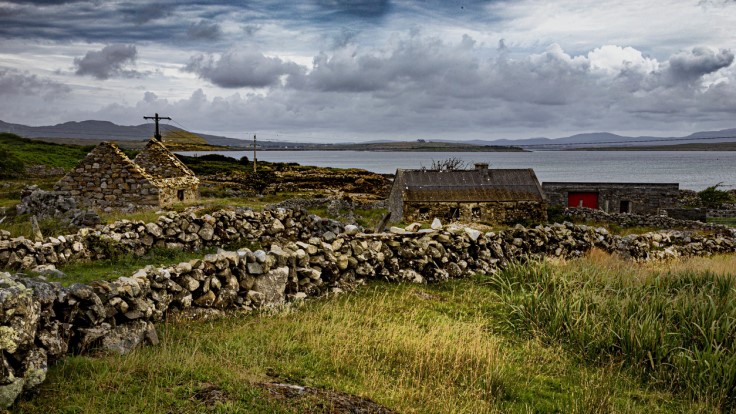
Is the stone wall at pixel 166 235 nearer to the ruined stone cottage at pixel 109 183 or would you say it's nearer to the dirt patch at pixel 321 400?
the dirt patch at pixel 321 400

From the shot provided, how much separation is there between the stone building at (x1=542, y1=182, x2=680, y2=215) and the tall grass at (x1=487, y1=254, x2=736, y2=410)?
5048 cm

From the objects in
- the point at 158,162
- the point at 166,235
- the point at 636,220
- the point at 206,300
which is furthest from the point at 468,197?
the point at 206,300

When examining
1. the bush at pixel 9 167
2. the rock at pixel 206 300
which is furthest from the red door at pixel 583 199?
the bush at pixel 9 167

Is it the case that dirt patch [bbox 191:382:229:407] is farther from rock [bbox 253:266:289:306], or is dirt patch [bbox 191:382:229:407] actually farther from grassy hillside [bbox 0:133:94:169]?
grassy hillside [bbox 0:133:94:169]

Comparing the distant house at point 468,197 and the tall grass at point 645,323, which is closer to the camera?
the tall grass at point 645,323

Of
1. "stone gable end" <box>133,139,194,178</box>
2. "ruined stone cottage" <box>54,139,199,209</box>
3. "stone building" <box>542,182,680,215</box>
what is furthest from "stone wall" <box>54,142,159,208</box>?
"stone building" <box>542,182,680,215</box>

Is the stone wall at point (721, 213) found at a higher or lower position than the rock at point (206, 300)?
lower

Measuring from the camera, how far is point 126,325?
7.23m

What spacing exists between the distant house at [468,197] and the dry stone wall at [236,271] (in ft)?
61.8

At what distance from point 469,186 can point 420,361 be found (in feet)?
110

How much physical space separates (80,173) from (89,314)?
2087cm

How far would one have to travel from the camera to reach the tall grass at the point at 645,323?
24.3 ft

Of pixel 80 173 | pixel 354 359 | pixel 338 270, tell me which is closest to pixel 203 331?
pixel 354 359

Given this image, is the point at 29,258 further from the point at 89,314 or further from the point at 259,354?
the point at 259,354
